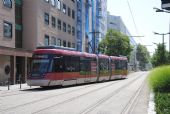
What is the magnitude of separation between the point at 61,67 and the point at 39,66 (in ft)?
6.56

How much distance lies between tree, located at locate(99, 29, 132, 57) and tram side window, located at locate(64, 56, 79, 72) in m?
51.3

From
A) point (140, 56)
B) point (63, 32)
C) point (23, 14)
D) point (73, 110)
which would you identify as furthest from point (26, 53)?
point (140, 56)

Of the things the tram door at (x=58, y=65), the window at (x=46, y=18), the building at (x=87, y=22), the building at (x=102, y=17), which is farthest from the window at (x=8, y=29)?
the building at (x=102, y=17)

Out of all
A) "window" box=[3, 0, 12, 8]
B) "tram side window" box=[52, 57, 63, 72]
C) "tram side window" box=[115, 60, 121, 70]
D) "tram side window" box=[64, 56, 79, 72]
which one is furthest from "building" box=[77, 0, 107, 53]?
"tram side window" box=[52, 57, 63, 72]

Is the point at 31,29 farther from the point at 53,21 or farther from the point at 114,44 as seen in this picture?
the point at 114,44

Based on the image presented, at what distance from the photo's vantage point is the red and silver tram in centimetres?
2947

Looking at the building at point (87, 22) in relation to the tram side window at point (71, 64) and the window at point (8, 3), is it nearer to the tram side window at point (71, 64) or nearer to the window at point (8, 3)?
the window at point (8, 3)

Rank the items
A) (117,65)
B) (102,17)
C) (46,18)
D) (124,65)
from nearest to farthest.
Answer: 1. (117,65)
2. (46,18)
3. (124,65)
4. (102,17)

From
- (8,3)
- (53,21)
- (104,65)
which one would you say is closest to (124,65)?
(104,65)

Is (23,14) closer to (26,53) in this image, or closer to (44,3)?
(44,3)

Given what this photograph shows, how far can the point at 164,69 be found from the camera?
1939 cm

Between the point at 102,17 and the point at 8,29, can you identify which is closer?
the point at 8,29

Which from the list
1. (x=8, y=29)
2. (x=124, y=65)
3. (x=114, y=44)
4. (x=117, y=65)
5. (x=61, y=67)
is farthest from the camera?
(x=114, y=44)

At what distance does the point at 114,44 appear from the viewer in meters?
87.8
